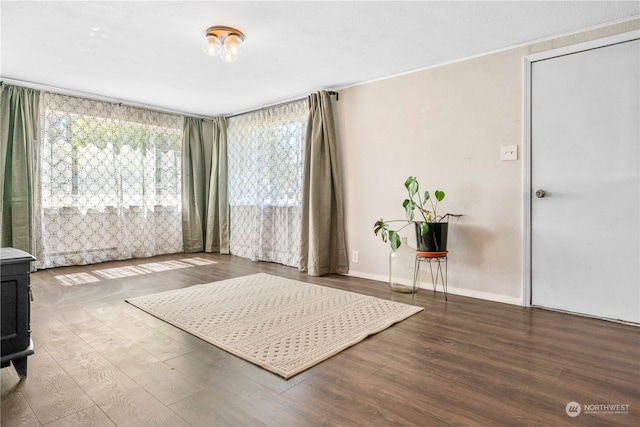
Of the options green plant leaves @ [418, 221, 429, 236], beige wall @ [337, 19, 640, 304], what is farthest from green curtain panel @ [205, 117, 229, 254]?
green plant leaves @ [418, 221, 429, 236]

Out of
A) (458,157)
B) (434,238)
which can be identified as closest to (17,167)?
(434,238)

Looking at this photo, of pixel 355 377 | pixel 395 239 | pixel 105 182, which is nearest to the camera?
pixel 355 377

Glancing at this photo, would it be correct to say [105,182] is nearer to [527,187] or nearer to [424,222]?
[424,222]

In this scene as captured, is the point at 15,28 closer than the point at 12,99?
Yes

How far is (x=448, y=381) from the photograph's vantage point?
166cm

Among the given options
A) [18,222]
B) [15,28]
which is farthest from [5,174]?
[15,28]

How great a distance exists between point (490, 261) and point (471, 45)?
1.88 metres

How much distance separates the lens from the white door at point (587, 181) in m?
2.49

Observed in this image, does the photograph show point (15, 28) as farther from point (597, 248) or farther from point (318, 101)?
point (597, 248)

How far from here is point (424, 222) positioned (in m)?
3.05

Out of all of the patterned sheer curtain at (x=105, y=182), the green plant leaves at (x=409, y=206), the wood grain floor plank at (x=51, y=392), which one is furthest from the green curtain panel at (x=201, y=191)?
the wood grain floor plank at (x=51, y=392)

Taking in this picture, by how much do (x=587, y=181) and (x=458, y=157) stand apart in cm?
101

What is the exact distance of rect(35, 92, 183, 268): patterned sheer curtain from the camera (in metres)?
4.23

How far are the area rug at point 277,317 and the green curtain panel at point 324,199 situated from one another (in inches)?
25.6
